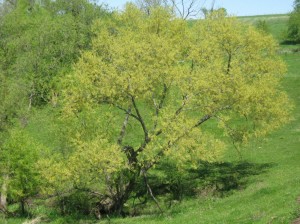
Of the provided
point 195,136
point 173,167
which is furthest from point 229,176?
point 195,136

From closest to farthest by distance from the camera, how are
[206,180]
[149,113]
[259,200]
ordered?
[259,200]
[149,113]
[206,180]

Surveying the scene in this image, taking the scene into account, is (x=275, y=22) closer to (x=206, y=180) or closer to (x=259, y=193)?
(x=206, y=180)

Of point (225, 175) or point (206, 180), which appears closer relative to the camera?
point (206, 180)

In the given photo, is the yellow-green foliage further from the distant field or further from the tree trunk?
the distant field

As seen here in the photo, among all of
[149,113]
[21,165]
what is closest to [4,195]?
[21,165]

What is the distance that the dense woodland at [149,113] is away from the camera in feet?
95.3

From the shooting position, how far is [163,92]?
3219 centimetres

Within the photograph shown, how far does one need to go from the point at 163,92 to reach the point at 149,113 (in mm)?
1771

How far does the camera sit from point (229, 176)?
1452 inches

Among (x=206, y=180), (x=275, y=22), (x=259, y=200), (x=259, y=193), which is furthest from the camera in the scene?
(x=275, y=22)

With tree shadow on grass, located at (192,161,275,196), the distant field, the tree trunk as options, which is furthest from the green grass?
the distant field

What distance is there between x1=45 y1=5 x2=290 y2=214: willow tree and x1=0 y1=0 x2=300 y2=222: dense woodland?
0.24ft

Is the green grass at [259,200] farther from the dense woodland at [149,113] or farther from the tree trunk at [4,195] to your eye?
the tree trunk at [4,195]

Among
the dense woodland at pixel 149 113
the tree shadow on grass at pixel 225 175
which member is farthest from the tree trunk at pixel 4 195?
the tree shadow on grass at pixel 225 175
